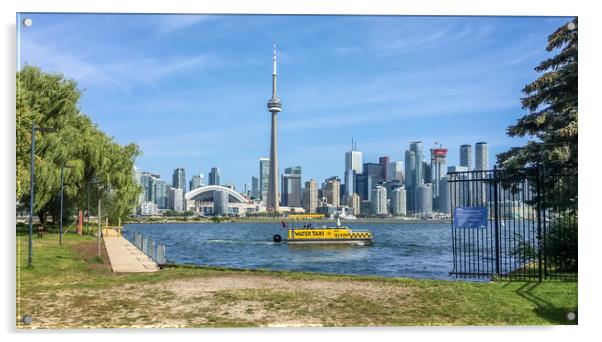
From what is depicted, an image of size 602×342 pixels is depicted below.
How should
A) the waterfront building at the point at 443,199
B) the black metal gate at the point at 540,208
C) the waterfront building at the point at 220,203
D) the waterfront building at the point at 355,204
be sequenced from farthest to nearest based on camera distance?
the waterfront building at the point at 220,203
the waterfront building at the point at 355,204
the waterfront building at the point at 443,199
the black metal gate at the point at 540,208

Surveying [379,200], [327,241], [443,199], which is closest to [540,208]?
[443,199]

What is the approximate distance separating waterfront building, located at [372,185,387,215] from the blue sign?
24.1 m

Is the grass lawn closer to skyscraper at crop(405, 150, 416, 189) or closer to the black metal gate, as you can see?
the black metal gate

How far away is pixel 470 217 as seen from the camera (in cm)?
924

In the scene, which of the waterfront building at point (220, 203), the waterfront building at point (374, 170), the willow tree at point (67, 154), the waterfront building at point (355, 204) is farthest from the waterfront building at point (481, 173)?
the waterfront building at point (220, 203)

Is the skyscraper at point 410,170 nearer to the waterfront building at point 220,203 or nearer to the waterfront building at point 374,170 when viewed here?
the waterfront building at point 374,170

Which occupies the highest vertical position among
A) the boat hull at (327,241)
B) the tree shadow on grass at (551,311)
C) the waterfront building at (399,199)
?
the waterfront building at (399,199)

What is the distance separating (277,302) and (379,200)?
106ft

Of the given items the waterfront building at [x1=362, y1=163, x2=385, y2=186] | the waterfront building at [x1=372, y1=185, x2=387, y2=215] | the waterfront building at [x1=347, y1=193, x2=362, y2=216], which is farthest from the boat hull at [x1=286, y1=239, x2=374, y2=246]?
the waterfront building at [x1=362, y1=163, x2=385, y2=186]

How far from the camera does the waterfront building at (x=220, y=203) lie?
10606 cm

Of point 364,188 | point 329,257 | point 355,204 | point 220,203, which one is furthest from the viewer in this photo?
point 220,203

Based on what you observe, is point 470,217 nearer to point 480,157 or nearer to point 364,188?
point 480,157

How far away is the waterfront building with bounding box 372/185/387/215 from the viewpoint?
34756 millimetres

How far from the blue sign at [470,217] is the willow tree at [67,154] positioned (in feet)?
25.7
